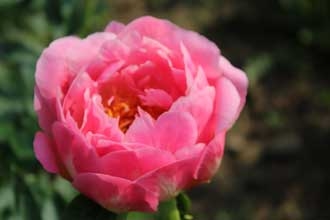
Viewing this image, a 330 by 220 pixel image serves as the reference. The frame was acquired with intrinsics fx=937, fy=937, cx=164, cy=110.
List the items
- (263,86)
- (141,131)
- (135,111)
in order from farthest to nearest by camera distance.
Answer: (263,86) → (135,111) → (141,131)

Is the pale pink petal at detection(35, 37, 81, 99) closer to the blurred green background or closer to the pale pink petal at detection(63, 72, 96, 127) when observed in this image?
the pale pink petal at detection(63, 72, 96, 127)

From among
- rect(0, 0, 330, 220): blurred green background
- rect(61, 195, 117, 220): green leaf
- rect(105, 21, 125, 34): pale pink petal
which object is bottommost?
rect(0, 0, 330, 220): blurred green background

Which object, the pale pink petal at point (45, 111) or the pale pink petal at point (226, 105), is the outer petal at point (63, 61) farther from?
the pale pink petal at point (226, 105)

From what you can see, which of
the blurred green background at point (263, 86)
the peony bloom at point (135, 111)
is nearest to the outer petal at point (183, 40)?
the peony bloom at point (135, 111)

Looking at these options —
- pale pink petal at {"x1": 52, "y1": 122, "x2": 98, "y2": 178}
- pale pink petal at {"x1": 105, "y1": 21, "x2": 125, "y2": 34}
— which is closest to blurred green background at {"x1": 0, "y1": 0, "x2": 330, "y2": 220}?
pale pink petal at {"x1": 105, "y1": 21, "x2": 125, "y2": 34}

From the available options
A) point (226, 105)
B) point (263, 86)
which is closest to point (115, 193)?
point (226, 105)

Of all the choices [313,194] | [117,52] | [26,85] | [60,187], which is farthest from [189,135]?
[313,194]

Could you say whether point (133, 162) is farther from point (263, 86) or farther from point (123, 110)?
point (263, 86)

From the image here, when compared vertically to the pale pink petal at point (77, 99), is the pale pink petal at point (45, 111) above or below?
below
